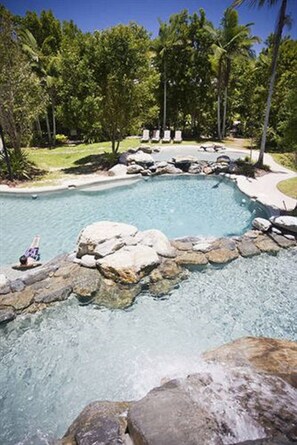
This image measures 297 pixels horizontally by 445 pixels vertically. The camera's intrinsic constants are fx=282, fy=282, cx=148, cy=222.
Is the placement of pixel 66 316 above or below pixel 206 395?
below

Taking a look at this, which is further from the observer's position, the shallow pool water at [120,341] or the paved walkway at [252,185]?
the paved walkway at [252,185]

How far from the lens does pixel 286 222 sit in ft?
34.1

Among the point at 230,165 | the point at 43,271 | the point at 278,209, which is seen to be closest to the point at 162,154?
the point at 230,165

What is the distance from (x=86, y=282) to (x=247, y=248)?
551cm

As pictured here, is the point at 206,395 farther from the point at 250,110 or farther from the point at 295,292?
the point at 250,110

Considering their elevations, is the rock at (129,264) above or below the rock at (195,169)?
below

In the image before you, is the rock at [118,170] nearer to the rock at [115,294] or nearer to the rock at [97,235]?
the rock at [97,235]

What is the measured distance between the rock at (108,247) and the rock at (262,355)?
4224 millimetres

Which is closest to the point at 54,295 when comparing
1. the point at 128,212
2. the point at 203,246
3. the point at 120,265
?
the point at 120,265

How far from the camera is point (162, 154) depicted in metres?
23.4

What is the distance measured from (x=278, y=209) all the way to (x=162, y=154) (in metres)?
13.4

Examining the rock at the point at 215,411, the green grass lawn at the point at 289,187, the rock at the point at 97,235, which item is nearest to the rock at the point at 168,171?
the green grass lawn at the point at 289,187

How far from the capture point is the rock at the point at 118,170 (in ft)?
58.9

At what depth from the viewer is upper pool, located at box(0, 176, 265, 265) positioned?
11.0 metres
